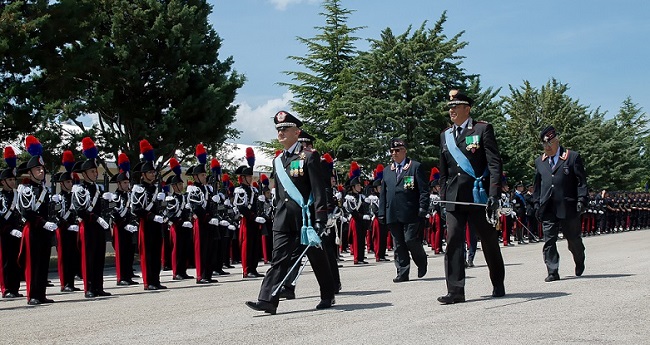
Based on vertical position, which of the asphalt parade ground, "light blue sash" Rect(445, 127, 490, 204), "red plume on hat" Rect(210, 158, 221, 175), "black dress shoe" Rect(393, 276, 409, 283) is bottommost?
the asphalt parade ground

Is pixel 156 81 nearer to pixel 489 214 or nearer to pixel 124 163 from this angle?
pixel 124 163

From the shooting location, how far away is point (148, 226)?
12312 mm

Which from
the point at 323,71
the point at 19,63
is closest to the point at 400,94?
the point at 323,71

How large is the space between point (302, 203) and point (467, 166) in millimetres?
1885

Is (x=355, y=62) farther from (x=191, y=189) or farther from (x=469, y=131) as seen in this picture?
(x=469, y=131)

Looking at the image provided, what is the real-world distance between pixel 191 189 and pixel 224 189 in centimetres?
424

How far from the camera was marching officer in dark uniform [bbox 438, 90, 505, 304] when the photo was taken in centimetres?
857

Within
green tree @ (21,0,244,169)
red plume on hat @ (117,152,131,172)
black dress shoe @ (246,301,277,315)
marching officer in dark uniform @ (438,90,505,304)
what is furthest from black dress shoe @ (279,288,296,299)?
green tree @ (21,0,244,169)

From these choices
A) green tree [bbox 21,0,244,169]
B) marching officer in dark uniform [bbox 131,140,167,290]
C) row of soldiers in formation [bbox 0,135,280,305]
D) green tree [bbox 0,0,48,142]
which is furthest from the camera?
green tree [bbox 21,0,244,169]

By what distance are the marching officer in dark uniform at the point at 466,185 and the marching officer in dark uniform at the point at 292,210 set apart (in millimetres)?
1344

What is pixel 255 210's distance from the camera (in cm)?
1353

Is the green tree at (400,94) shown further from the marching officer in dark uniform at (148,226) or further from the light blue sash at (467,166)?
the light blue sash at (467,166)

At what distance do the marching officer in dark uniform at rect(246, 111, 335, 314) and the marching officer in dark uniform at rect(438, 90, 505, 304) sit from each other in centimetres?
134

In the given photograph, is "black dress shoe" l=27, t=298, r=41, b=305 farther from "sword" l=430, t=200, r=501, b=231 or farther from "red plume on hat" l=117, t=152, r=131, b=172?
"sword" l=430, t=200, r=501, b=231
